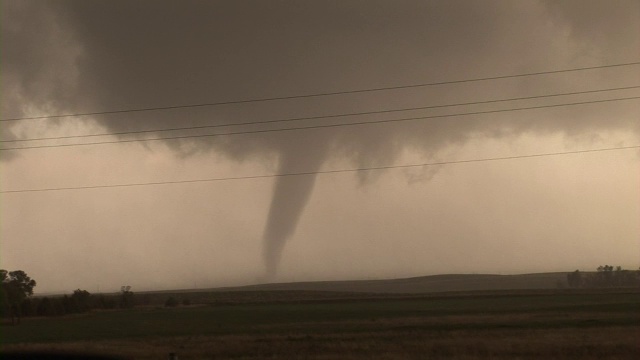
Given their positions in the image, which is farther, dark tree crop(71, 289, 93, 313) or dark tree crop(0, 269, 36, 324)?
dark tree crop(71, 289, 93, 313)

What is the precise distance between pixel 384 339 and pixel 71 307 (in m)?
100

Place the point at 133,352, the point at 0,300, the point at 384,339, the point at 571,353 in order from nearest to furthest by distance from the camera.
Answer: the point at 571,353 < the point at 133,352 < the point at 384,339 < the point at 0,300

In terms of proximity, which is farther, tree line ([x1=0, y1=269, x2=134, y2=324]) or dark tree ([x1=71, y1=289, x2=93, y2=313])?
dark tree ([x1=71, y1=289, x2=93, y2=313])

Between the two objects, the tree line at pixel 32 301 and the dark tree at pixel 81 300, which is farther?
the dark tree at pixel 81 300

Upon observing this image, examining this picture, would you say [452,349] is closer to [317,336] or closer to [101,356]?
[317,336]

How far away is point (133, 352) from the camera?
37219mm

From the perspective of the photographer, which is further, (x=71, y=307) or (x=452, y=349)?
(x=71, y=307)

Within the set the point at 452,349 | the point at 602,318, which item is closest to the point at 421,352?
the point at 452,349

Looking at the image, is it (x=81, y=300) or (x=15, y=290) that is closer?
(x=15, y=290)

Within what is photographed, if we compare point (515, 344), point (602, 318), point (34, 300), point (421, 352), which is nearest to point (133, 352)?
point (421, 352)

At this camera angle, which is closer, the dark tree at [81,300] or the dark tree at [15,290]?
the dark tree at [15,290]

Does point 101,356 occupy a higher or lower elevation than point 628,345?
higher

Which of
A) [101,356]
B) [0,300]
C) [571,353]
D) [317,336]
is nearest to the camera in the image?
[101,356]

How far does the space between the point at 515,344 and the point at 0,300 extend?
79.4 m
